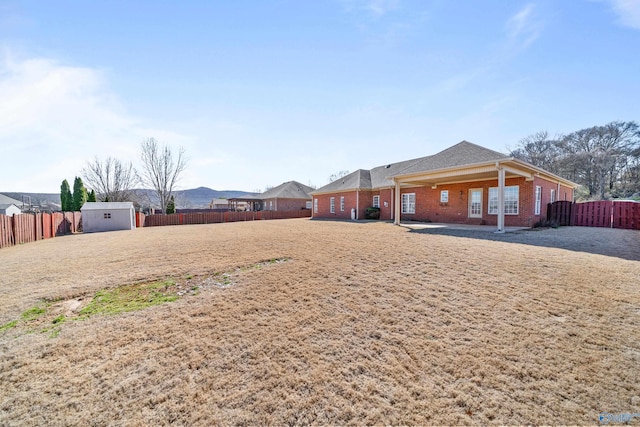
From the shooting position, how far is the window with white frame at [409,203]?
18.7 m

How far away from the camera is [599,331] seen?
10.4 feet

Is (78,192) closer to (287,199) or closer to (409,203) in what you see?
(287,199)

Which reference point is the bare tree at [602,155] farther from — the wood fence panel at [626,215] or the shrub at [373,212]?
the shrub at [373,212]

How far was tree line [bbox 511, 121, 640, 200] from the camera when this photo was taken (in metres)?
30.8

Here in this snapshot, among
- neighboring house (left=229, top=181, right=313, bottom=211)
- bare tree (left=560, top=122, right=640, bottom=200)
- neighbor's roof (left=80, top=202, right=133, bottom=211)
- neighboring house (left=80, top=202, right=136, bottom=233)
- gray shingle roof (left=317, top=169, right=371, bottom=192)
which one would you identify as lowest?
neighboring house (left=80, top=202, right=136, bottom=233)

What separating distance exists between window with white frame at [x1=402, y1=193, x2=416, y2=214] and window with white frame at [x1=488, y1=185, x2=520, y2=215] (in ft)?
16.4

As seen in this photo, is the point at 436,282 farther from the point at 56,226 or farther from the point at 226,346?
the point at 56,226

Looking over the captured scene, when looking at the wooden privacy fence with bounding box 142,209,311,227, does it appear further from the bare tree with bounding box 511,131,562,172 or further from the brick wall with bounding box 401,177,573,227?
the bare tree with bounding box 511,131,562,172

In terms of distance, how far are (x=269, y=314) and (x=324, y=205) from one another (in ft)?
77.5

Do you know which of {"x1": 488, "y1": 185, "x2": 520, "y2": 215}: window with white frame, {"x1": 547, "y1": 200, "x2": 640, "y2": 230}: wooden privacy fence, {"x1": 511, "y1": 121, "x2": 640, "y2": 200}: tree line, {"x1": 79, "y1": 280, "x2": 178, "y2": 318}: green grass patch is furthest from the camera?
{"x1": 511, "y1": 121, "x2": 640, "y2": 200}: tree line

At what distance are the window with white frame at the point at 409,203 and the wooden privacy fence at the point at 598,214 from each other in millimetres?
7274

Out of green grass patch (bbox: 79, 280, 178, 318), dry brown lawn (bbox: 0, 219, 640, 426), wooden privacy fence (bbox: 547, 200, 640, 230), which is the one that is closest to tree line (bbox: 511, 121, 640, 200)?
wooden privacy fence (bbox: 547, 200, 640, 230)

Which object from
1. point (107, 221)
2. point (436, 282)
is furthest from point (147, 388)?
point (107, 221)

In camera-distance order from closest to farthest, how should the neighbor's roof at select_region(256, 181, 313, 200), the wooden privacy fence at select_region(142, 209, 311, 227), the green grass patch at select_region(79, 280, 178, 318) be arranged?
the green grass patch at select_region(79, 280, 178, 318) < the wooden privacy fence at select_region(142, 209, 311, 227) < the neighbor's roof at select_region(256, 181, 313, 200)
